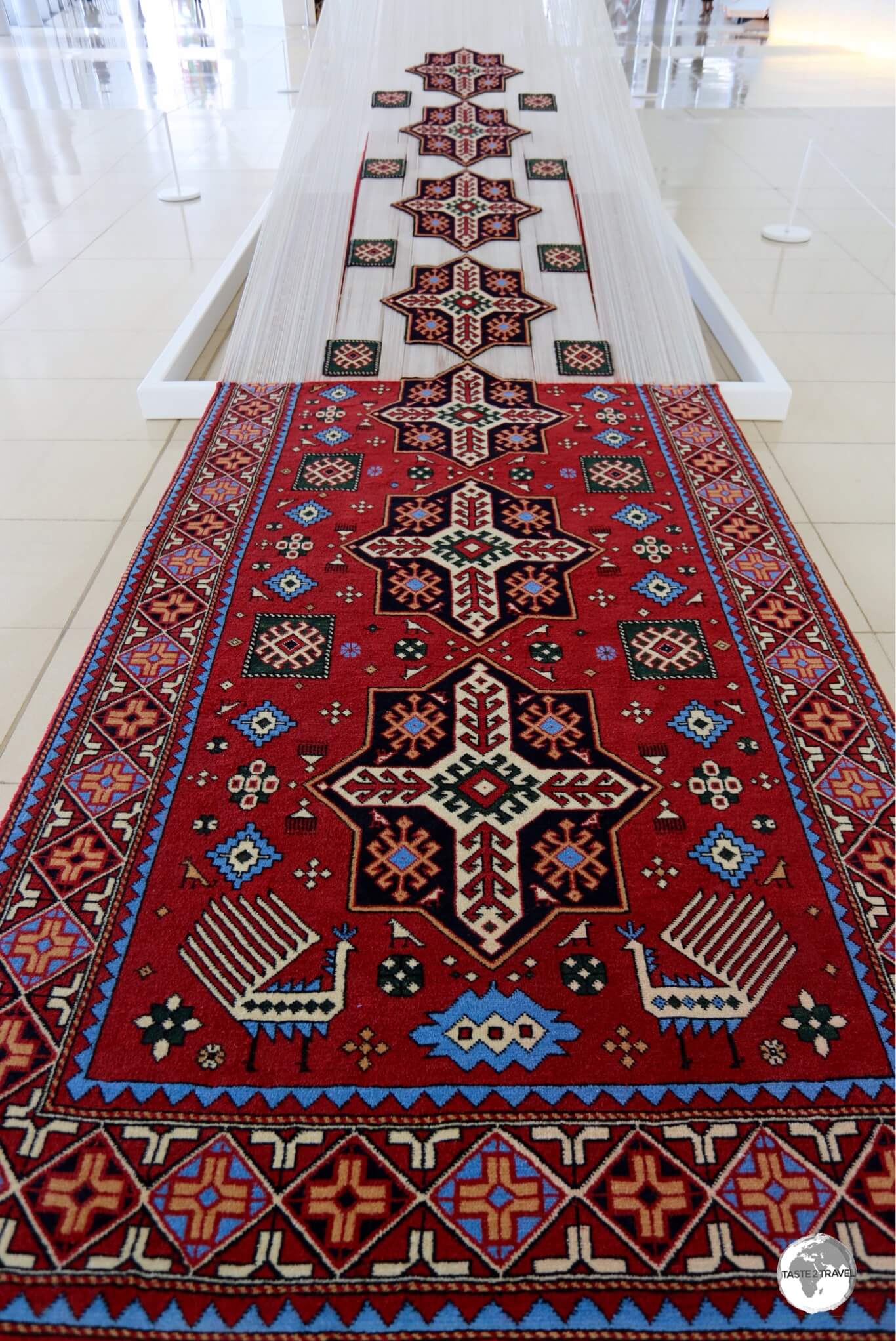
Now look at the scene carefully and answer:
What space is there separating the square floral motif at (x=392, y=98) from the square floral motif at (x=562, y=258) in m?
0.94

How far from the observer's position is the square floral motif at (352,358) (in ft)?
10.5

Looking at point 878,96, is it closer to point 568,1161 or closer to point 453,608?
point 453,608

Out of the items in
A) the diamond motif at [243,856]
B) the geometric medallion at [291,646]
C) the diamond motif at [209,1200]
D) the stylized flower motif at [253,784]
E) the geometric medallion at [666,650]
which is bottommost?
the geometric medallion at [666,650]

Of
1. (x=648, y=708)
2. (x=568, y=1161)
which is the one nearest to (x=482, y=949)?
(x=568, y=1161)

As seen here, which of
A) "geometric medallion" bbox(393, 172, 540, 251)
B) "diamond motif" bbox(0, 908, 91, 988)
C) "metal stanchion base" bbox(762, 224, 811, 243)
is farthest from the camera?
"metal stanchion base" bbox(762, 224, 811, 243)

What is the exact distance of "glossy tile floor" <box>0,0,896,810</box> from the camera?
247cm

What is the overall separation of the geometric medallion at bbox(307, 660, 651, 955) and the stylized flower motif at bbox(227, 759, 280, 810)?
0.30 feet

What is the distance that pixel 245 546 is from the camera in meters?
2.46

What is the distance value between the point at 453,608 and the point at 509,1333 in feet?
4.74

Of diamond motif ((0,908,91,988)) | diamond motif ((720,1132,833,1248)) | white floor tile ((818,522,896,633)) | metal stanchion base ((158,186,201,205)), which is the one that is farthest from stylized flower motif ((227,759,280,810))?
metal stanchion base ((158,186,201,205))

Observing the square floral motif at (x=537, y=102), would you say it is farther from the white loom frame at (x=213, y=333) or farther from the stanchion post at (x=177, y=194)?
the stanchion post at (x=177, y=194)

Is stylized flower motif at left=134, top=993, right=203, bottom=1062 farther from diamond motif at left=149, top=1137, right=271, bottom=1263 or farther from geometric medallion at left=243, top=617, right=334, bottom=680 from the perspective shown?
geometric medallion at left=243, top=617, right=334, bottom=680

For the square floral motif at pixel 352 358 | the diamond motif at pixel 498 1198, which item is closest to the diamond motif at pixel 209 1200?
the diamond motif at pixel 498 1198

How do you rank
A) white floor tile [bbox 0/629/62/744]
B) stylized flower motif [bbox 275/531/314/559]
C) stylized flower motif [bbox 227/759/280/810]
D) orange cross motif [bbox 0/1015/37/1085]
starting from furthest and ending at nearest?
stylized flower motif [bbox 275/531/314/559] < white floor tile [bbox 0/629/62/744] < stylized flower motif [bbox 227/759/280/810] < orange cross motif [bbox 0/1015/37/1085]
